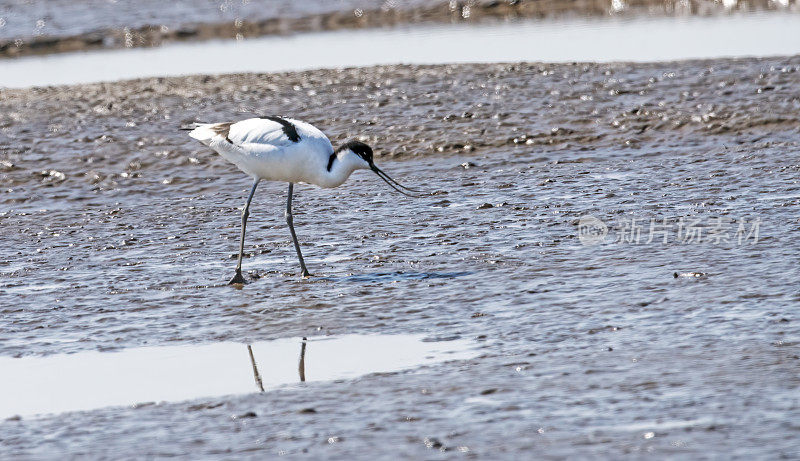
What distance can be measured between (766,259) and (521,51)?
9.62 meters

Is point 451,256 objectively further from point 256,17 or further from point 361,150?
point 256,17

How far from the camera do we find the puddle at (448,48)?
15.6 m

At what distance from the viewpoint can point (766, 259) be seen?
691 cm

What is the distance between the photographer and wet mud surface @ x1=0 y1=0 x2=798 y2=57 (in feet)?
66.8

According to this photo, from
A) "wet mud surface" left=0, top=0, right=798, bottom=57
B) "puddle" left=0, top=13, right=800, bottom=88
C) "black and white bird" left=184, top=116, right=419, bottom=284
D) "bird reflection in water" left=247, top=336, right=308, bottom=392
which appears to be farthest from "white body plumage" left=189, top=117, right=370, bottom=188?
"wet mud surface" left=0, top=0, right=798, bottom=57

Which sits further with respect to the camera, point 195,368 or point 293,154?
point 293,154

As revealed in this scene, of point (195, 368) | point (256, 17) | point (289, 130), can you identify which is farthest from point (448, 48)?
point (195, 368)

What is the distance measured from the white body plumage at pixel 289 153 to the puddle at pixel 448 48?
25.4ft

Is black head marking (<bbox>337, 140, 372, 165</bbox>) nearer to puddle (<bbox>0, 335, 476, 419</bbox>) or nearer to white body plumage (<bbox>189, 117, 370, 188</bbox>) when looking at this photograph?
white body plumage (<bbox>189, 117, 370, 188</bbox>)

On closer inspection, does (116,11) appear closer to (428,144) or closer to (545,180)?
(428,144)

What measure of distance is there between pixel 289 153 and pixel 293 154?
0.02m

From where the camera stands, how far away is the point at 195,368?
5879 mm

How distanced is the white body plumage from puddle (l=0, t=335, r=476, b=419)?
1630mm

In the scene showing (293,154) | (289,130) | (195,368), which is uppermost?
(289,130)
